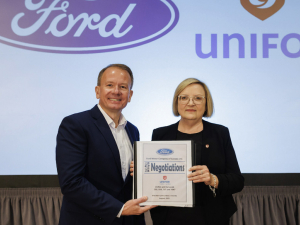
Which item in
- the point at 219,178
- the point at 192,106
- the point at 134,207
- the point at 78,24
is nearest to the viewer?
the point at 134,207

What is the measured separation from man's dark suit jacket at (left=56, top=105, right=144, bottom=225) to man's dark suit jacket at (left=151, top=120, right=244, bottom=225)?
327 millimetres

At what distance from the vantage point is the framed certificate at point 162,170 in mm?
1498

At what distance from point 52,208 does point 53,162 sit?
0.51 metres

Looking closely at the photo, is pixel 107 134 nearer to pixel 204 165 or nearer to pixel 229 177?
pixel 204 165

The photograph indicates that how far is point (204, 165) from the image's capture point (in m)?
1.56

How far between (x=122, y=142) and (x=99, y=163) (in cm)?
24

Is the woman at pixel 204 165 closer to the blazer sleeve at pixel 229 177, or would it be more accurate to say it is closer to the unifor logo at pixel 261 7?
the blazer sleeve at pixel 229 177

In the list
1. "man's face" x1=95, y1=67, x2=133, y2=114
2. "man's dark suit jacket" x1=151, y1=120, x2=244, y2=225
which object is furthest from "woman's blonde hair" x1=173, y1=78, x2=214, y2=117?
"man's face" x1=95, y1=67, x2=133, y2=114

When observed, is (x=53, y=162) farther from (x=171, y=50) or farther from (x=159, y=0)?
(x=159, y=0)

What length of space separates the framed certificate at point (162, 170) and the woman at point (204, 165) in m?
0.07

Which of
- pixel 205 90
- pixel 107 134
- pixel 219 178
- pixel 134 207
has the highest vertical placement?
pixel 205 90

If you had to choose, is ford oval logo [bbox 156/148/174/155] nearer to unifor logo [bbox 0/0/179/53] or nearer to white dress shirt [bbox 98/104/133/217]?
white dress shirt [bbox 98/104/133/217]

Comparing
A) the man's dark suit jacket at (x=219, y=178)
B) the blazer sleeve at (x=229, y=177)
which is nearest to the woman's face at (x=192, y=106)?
the man's dark suit jacket at (x=219, y=178)

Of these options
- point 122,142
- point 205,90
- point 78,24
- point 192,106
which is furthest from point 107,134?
point 78,24
